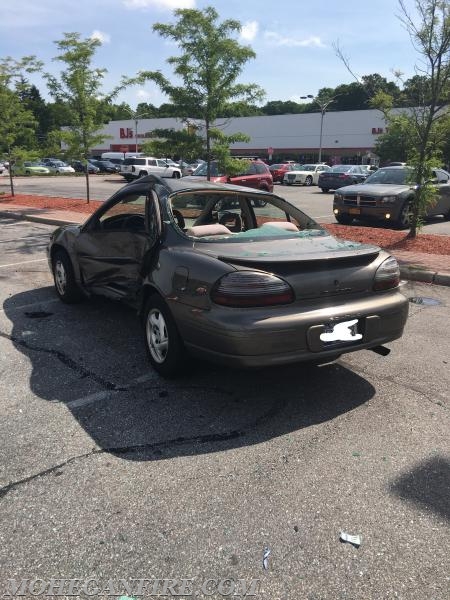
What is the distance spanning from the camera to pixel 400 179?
13.1 metres

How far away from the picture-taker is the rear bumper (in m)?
3.23

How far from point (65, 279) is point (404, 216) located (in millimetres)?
8809

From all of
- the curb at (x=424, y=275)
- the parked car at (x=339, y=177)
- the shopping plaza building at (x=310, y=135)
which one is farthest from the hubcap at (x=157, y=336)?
the shopping plaza building at (x=310, y=135)

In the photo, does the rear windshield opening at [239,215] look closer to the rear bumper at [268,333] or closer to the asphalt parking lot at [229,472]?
the rear bumper at [268,333]

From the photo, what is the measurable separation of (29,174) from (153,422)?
47.1 m

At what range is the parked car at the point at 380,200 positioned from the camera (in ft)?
39.0

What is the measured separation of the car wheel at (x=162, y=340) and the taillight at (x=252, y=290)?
586 mm

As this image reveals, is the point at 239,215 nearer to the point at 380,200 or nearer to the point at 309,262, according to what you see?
the point at 309,262

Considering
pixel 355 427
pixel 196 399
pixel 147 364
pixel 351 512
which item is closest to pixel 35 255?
pixel 147 364

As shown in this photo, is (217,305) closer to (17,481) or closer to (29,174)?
(17,481)

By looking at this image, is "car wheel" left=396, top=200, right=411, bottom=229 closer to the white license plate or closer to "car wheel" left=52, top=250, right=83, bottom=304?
"car wheel" left=52, top=250, right=83, bottom=304

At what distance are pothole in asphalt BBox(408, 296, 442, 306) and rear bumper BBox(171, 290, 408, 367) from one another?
3.21 m

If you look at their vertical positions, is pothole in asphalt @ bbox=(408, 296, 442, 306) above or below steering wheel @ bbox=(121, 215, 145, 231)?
below

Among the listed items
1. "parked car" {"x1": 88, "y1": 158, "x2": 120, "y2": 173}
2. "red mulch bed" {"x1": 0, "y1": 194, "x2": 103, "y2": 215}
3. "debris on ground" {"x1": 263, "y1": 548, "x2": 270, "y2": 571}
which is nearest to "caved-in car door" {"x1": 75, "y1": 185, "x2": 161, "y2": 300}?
"debris on ground" {"x1": 263, "y1": 548, "x2": 270, "y2": 571}
